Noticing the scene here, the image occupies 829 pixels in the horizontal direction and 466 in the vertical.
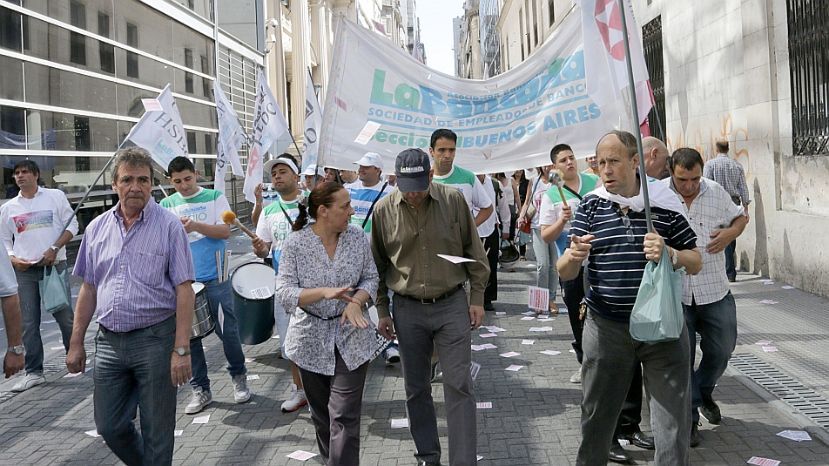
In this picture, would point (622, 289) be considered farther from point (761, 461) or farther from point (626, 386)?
point (761, 461)

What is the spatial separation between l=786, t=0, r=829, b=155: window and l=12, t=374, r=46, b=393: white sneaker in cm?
878

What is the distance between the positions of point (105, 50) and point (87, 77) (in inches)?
49.6

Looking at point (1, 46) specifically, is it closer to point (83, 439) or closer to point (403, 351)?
point (83, 439)

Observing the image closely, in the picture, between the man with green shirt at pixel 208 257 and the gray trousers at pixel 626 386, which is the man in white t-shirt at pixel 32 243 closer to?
the man with green shirt at pixel 208 257

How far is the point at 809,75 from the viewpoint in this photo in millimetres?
9984

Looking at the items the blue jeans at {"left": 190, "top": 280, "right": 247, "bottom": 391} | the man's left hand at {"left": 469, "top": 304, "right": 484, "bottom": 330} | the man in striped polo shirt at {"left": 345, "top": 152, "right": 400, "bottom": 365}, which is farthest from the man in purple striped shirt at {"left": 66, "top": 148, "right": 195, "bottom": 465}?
the man in striped polo shirt at {"left": 345, "top": 152, "right": 400, "bottom": 365}

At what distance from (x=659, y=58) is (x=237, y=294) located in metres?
11.7

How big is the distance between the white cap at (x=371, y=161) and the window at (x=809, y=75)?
19.7ft

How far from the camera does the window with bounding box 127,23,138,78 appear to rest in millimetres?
18797

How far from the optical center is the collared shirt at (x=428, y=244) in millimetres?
4570

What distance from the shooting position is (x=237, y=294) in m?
6.60

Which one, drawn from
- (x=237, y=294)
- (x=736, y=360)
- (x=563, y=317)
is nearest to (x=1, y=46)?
(x=237, y=294)

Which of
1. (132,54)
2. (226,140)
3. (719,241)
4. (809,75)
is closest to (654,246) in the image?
(719,241)

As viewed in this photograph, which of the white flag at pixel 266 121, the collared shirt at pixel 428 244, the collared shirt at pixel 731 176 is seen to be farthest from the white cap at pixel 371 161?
the collared shirt at pixel 731 176
